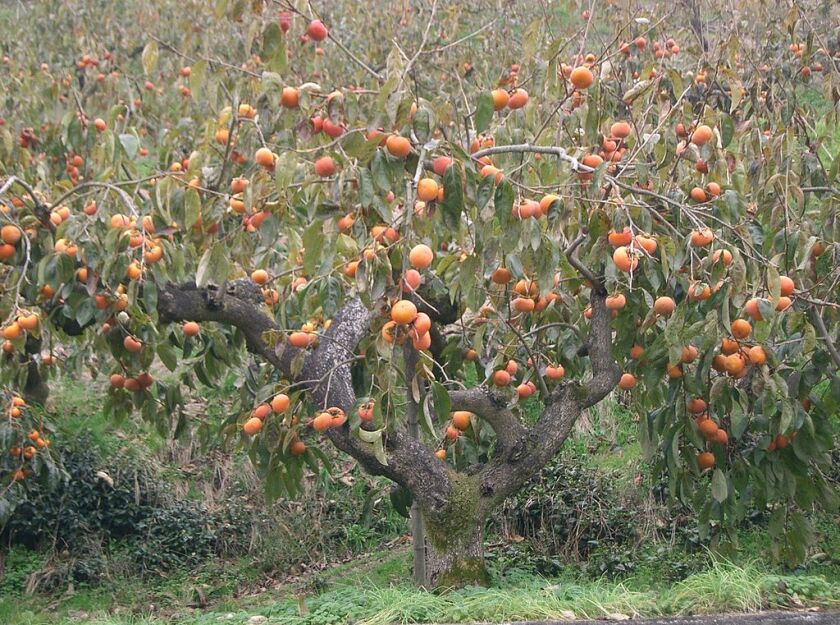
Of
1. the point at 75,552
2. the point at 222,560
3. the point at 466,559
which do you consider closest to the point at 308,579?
the point at 222,560

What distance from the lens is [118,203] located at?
4.83 metres

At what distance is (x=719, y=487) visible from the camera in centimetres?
397

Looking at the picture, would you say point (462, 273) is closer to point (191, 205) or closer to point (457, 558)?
point (191, 205)

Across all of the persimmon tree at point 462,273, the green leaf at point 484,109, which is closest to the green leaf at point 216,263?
the persimmon tree at point 462,273

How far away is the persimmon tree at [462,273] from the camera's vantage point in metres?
3.15

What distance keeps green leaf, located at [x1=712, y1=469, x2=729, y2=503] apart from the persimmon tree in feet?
0.07

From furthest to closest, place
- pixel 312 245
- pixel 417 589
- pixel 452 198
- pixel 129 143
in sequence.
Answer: pixel 129 143, pixel 417 589, pixel 312 245, pixel 452 198

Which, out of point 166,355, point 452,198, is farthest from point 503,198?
point 166,355

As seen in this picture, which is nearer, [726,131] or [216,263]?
[216,263]

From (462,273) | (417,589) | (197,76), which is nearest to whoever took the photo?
(462,273)

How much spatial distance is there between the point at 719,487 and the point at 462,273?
1.60 meters

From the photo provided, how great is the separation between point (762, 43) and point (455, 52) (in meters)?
2.35

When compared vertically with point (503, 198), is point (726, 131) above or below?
above

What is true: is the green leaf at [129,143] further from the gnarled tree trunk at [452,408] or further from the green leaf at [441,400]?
the green leaf at [441,400]
